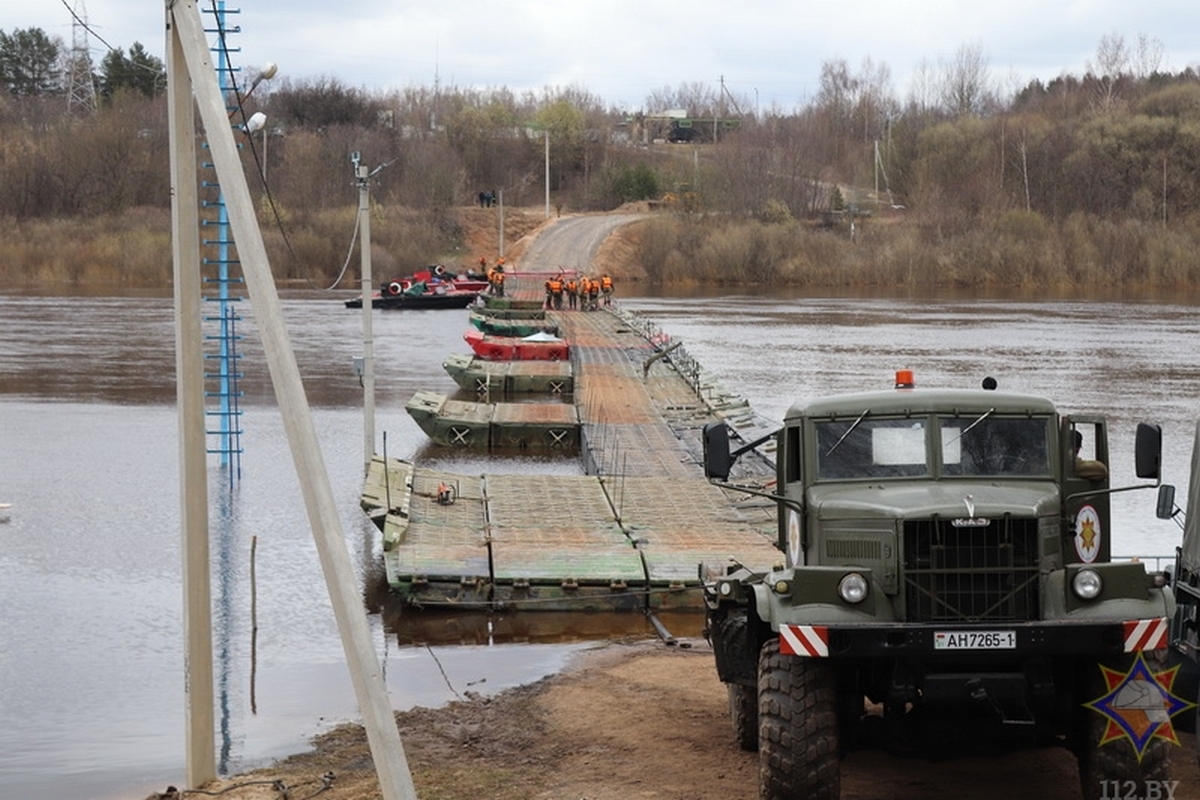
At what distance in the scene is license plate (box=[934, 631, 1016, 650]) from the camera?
328 inches

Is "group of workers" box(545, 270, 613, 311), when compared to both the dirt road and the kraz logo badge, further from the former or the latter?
the kraz logo badge

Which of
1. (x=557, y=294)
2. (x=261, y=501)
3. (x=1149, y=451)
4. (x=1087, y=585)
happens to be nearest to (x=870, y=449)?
(x=1087, y=585)

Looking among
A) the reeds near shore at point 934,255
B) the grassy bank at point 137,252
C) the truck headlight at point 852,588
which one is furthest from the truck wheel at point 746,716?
the reeds near shore at point 934,255

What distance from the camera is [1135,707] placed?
8.45 m

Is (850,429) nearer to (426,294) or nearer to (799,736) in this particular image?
(799,736)

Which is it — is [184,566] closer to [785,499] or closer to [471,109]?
[785,499]

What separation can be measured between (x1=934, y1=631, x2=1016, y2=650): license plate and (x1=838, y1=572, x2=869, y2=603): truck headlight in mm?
447

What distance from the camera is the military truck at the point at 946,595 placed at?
8375mm

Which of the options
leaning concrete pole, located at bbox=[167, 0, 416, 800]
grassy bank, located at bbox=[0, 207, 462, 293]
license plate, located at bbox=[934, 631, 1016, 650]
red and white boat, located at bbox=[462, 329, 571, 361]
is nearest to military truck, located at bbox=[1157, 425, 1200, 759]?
license plate, located at bbox=[934, 631, 1016, 650]

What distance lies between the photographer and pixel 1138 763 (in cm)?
834

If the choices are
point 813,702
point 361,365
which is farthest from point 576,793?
point 361,365

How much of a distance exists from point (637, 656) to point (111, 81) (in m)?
95.2

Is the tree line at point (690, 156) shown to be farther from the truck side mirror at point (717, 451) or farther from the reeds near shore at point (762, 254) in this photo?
the truck side mirror at point (717, 451)

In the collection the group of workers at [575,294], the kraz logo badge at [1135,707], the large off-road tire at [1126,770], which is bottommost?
the large off-road tire at [1126,770]
